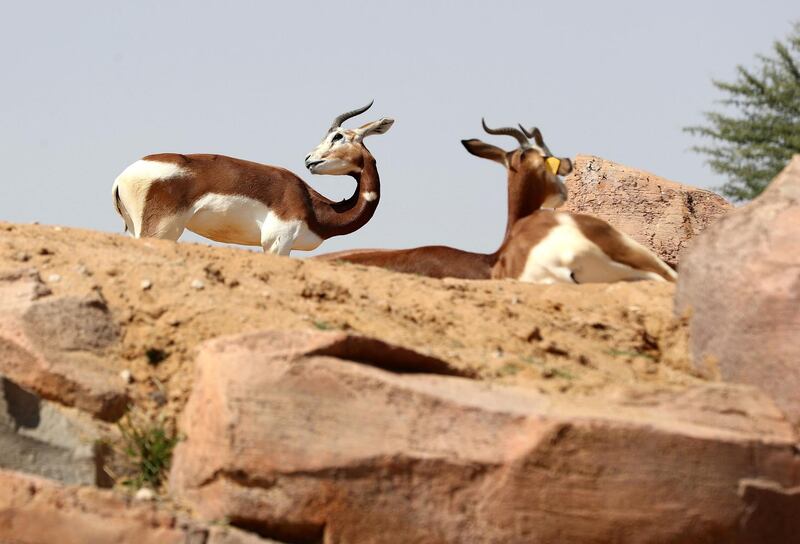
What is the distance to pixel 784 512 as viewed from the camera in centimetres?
594

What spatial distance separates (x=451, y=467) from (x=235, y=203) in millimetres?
9360

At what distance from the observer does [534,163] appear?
1210 centimetres

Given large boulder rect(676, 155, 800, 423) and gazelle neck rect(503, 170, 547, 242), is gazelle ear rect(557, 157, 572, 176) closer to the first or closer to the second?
gazelle neck rect(503, 170, 547, 242)

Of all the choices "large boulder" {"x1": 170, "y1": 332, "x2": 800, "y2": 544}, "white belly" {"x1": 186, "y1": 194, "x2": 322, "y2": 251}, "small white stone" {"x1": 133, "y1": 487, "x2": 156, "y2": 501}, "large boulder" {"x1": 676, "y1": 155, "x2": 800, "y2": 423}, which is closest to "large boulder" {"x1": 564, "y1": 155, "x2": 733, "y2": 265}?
"white belly" {"x1": 186, "y1": 194, "x2": 322, "y2": 251}

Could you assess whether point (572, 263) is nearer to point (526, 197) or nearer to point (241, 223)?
point (526, 197)

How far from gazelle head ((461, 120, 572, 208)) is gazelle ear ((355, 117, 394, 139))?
4266mm

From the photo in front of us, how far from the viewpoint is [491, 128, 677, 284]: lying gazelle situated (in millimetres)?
9672

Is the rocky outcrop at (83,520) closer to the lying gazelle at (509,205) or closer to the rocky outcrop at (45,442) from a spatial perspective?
the rocky outcrop at (45,442)

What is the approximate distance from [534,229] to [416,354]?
415 centimetres

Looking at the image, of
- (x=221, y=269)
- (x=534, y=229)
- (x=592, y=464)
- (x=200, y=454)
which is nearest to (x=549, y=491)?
(x=592, y=464)

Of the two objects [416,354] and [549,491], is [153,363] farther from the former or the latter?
[549,491]

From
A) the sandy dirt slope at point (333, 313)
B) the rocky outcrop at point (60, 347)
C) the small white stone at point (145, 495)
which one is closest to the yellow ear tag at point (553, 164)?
the sandy dirt slope at point (333, 313)

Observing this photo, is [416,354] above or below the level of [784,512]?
above

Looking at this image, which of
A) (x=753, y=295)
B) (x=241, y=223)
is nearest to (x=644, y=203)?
(x=241, y=223)
